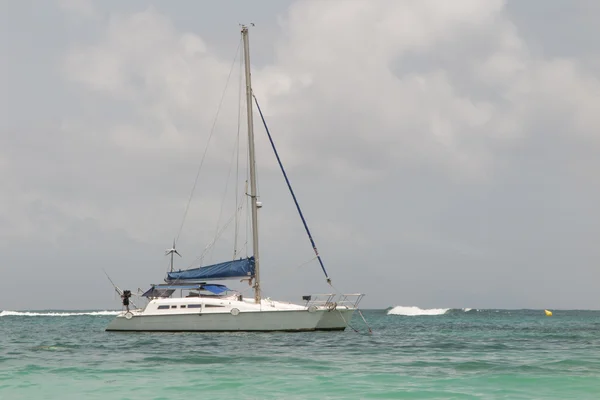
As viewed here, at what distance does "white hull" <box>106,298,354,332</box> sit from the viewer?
39.9 metres

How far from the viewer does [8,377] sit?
22.5 meters

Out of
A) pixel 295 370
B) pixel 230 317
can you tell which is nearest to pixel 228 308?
pixel 230 317

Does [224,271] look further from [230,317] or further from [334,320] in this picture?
[334,320]

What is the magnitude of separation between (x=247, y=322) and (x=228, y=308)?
1.45 meters

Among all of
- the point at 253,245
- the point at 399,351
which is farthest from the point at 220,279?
the point at 399,351

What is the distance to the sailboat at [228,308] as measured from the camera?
40031 millimetres

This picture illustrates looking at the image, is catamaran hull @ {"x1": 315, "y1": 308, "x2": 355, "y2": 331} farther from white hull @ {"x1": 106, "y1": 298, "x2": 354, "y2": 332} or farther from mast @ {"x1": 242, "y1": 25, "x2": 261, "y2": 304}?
mast @ {"x1": 242, "y1": 25, "x2": 261, "y2": 304}

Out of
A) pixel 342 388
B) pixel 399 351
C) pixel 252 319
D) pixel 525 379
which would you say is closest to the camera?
pixel 342 388

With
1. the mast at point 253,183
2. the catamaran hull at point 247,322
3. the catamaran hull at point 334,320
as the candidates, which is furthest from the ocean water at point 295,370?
the mast at point 253,183

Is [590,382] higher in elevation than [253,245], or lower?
lower

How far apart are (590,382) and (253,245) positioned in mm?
25529

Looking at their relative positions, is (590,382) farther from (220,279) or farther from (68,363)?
(220,279)

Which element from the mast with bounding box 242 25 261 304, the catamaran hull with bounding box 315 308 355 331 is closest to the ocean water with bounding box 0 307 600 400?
the catamaran hull with bounding box 315 308 355 331

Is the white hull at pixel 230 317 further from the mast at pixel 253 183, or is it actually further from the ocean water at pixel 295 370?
the ocean water at pixel 295 370
